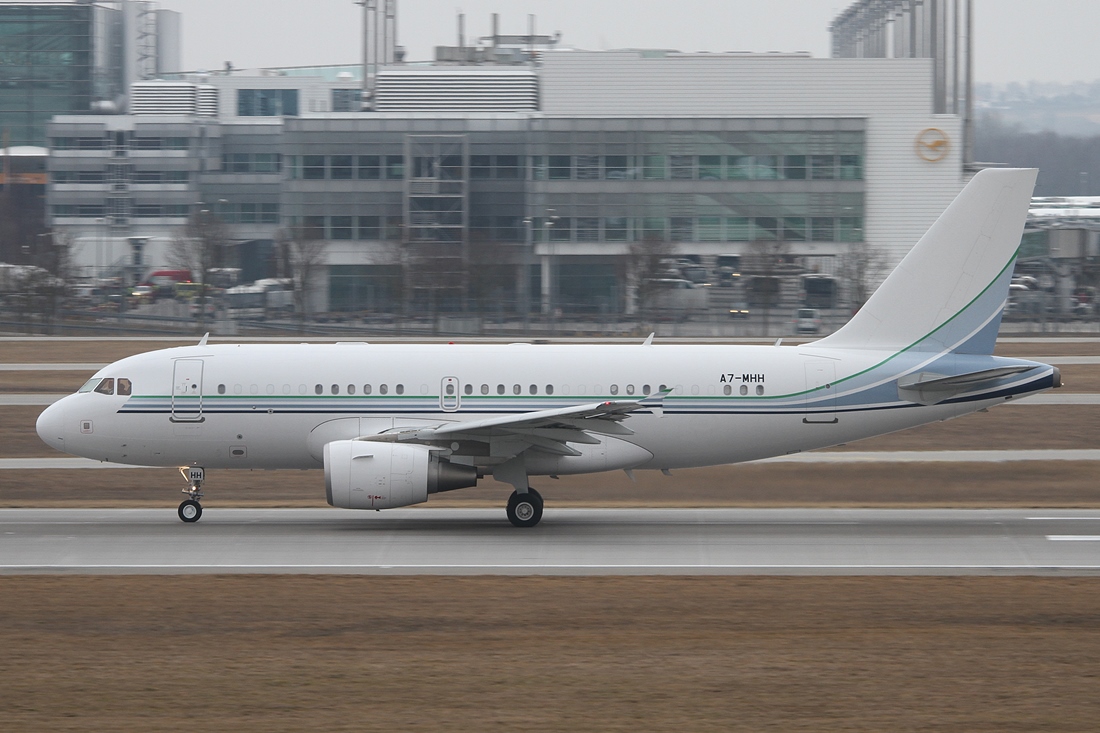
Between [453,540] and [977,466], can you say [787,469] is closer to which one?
[977,466]

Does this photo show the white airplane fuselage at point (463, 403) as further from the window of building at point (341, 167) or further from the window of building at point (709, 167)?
the window of building at point (341, 167)

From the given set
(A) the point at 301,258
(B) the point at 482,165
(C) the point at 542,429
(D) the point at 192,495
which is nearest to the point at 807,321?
(A) the point at 301,258

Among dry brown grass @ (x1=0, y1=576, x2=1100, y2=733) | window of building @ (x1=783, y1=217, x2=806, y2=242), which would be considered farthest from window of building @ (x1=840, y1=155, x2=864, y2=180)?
dry brown grass @ (x1=0, y1=576, x2=1100, y2=733)

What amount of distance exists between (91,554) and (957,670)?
13.8m

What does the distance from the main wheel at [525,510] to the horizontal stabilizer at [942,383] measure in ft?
23.9

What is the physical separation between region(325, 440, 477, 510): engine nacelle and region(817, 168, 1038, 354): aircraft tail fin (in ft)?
30.1

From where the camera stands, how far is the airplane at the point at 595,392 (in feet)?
79.7

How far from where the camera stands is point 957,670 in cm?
1427

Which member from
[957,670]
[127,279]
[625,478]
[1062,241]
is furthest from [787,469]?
[127,279]

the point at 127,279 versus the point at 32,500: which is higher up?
the point at 127,279

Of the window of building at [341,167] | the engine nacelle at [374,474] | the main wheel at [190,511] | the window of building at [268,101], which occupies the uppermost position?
the window of building at [268,101]

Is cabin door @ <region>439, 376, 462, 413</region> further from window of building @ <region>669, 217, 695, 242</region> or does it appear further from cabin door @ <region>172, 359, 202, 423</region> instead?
window of building @ <region>669, 217, 695, 242</region>

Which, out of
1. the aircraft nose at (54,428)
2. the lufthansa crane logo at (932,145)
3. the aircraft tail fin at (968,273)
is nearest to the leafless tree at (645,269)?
the lufthansa crane logo at (932,145)

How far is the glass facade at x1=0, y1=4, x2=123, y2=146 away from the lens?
159 meters
